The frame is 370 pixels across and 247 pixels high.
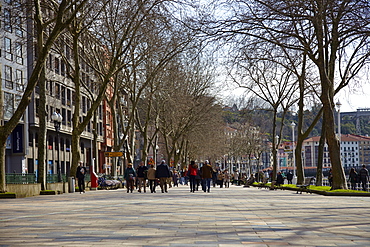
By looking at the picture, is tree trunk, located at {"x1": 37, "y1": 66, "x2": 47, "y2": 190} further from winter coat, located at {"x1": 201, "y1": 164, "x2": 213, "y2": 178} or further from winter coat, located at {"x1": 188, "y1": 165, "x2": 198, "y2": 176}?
winter coat, located at {"x1": 201, "y1": 164, "x2": 213, "y2": 178}

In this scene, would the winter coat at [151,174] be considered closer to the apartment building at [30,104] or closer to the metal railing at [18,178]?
the metal railing at [18,178]

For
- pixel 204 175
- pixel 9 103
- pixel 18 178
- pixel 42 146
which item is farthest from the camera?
pixel 9 103

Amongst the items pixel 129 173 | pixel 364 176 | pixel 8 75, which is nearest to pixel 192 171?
pixel 129 173

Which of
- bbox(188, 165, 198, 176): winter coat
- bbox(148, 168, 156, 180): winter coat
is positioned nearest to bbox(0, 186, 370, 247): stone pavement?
bbox(148, 168, 156, 180): winter coat

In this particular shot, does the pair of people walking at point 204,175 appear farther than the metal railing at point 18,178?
Yes

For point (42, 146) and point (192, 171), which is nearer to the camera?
point (42, 146)

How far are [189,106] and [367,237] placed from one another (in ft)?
158

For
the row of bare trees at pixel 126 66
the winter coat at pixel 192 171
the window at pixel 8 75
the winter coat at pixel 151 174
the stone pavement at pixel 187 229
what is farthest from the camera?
the window at pixel 8 75

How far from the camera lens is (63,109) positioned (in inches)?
2724

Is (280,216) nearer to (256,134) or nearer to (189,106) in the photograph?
(189,106)

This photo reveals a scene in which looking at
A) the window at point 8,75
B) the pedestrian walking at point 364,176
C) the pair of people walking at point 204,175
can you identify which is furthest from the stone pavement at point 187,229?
the window at point 8,75

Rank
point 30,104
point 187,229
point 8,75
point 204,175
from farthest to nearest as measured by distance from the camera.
A: point 30,104 → point 8,75 → point 204,175 → point 187,229

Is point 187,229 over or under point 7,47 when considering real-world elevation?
under

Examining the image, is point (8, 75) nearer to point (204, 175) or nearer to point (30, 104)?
point (30, 104)
